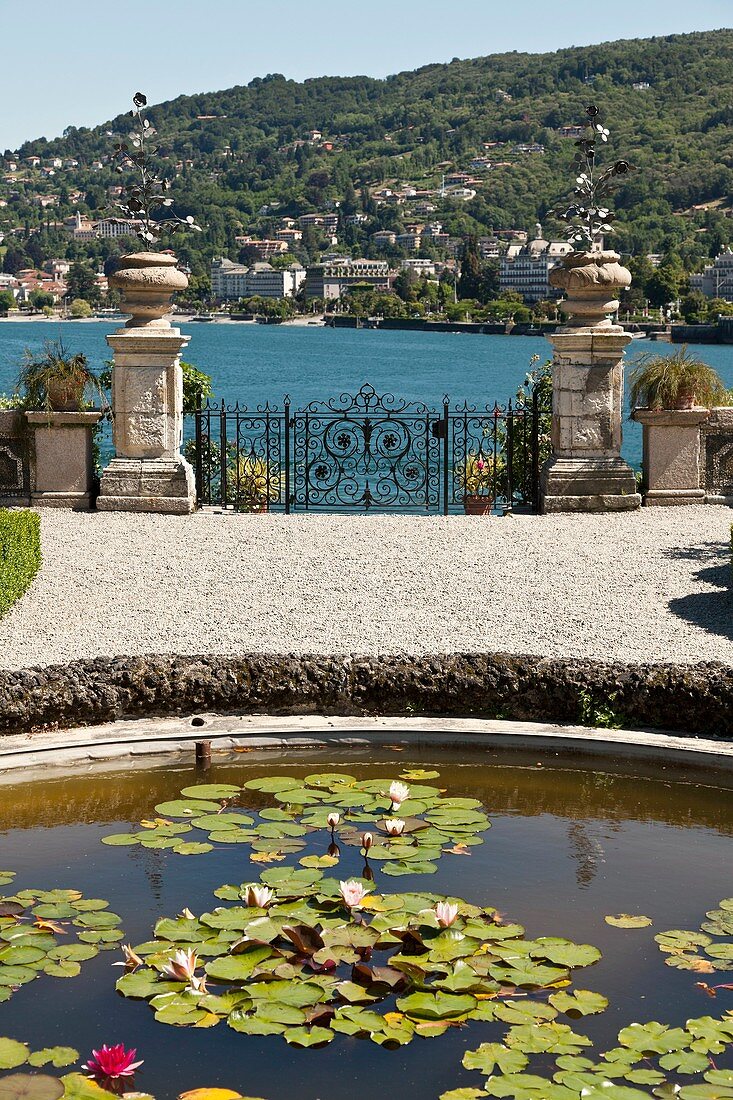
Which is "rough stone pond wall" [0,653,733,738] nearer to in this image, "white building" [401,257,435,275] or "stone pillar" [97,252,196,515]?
"stone pillar" [97,252,196,515]

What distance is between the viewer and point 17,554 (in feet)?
31.8

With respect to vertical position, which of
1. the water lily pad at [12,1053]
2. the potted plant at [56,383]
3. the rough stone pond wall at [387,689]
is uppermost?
the potted plant at [56,383]

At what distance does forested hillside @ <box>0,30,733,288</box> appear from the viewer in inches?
5576

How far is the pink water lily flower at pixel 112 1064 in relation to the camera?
395 centimetres

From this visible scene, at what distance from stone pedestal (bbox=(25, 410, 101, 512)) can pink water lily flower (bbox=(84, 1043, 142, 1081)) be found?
31.0ft

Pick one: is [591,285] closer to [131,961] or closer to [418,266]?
[131,961]

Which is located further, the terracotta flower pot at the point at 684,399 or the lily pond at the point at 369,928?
the terracotta flower pot at the point at 684,399

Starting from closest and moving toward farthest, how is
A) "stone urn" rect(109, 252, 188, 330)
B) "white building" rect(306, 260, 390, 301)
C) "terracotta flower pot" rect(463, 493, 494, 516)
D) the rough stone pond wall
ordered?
the rough stone pond wall → "stone urn" rect(109, 252, 188, 330) → "terracotta flower pot" rect(463, 493, 494, 516) → "white building" rect(306, 260, 390, 301)

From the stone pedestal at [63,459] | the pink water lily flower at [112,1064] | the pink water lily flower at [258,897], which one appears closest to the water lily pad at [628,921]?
the pink water lily flower at [258,897]

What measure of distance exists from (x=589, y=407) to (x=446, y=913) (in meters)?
8.93

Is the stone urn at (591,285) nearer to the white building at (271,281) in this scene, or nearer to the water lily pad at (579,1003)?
the water lily pad at (579,1003)

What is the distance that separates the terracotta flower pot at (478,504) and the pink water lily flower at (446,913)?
9053 millimetres

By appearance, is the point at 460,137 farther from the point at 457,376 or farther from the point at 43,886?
the point at 43,886

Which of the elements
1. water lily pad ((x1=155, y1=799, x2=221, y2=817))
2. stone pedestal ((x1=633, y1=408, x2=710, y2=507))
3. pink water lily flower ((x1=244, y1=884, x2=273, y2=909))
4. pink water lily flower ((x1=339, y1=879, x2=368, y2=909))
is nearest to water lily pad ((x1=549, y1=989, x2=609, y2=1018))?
pink water lily flower ((x1=339, y1=879, x2=368, y2=909))
